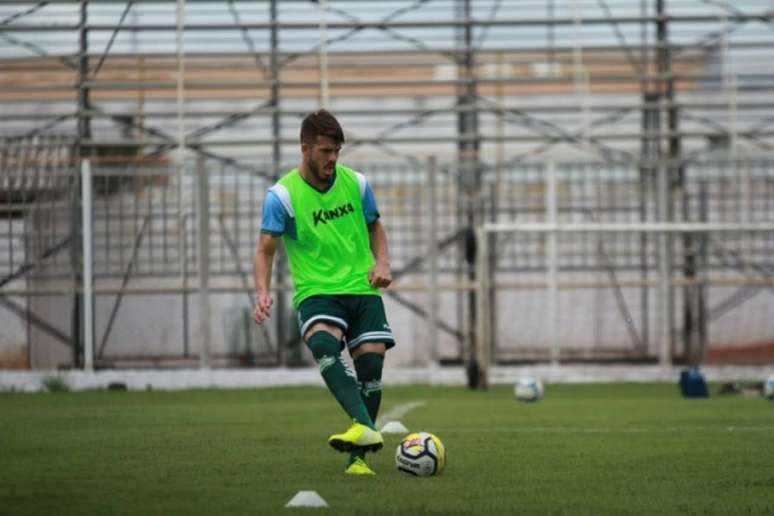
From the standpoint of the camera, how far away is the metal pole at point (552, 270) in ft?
63.9

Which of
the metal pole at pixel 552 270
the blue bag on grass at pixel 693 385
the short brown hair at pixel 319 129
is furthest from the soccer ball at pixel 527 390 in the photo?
the short brown hair at pixel 319 129

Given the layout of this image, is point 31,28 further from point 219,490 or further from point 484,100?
point 219,490

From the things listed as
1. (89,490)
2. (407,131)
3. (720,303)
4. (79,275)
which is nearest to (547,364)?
(720,303)

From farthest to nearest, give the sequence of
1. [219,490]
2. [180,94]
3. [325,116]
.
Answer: [180,94], [325,116], [219,490]

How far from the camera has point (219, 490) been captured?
24.3 ft

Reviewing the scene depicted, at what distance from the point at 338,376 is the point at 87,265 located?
1162 centimetres

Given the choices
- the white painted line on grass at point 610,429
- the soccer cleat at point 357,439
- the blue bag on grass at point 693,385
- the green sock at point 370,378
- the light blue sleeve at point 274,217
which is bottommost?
the blue bag on grass at point 693,385

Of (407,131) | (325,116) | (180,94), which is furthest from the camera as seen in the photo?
(407,131)

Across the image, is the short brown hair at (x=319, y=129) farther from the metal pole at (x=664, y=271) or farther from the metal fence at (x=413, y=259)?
the metal pole at (x=664, y=271)

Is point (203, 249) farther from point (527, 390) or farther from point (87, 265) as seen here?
point (527, 390)

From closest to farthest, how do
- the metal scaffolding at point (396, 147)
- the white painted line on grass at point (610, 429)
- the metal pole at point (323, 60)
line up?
the white painted line on grass at point (610, 429) < the metal scaffolding at point (396, 147) < the metal pole at point (323, 60)

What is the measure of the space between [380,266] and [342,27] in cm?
1608

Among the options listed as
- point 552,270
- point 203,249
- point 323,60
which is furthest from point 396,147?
point 203,249

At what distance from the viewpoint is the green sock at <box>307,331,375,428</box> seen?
8172 mm
